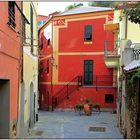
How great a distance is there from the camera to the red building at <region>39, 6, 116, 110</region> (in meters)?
28.4

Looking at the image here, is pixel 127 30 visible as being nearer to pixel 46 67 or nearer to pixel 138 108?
pixel 138 108

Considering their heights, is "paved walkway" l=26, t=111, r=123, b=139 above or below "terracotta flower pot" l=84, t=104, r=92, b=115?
below

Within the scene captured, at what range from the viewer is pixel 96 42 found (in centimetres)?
2869

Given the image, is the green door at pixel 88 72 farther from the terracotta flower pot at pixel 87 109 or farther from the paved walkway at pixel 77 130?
the paved walkway at pixel 77 130

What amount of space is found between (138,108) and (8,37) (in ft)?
13.6

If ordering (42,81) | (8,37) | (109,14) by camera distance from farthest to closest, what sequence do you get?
(42,81), (109,14), (8,37)

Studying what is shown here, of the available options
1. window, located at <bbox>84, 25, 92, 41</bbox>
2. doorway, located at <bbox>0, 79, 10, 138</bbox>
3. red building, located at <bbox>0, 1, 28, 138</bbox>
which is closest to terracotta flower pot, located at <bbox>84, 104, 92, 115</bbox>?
window, located at <bbox>84, 25, 92, 41</bbox>

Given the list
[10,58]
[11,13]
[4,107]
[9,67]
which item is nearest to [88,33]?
[11,13]

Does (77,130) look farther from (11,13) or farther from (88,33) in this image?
(88,33)

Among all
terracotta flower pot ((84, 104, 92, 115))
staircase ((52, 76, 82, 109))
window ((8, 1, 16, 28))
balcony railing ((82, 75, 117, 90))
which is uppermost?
window ((8, 1, 16, 28))

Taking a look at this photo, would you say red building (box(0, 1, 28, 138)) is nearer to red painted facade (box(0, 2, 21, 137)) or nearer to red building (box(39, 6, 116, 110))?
red painted facade (box(0, 2, 21, 137))

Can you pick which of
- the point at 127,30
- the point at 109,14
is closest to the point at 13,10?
the point at 127,30

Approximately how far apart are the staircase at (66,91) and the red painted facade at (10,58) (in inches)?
672

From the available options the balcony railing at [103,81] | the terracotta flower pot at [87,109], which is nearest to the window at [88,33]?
the balcony railing at [103,81]
